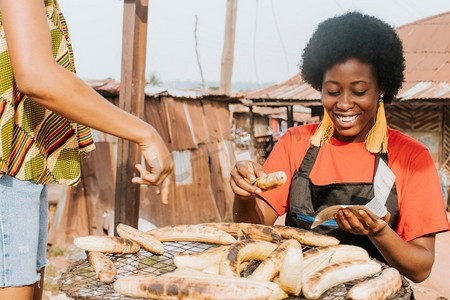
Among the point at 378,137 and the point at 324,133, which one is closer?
the point at 378,137

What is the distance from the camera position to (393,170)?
10.3ft

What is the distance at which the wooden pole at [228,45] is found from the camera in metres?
16.3

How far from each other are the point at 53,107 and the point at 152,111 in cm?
871

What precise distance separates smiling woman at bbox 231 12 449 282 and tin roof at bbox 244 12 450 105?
1138 centimetres

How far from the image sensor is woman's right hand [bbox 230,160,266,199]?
2.74 m

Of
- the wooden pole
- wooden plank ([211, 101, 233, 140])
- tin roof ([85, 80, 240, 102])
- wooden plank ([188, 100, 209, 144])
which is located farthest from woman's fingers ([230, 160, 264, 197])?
the wooden pole

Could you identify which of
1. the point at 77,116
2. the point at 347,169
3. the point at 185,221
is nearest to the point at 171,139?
the point at 185,221

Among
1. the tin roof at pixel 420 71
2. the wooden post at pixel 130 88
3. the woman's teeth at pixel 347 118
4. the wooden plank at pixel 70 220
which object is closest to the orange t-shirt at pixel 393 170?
the woman's teeth at pixel 347 118

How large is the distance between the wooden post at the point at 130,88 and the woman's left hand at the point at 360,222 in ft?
10.3

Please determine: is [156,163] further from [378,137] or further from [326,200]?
[378,137]

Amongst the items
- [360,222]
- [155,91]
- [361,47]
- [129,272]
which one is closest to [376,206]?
[360,222]

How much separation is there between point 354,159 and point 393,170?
34cm

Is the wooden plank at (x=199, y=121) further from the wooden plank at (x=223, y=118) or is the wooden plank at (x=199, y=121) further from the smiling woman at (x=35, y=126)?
the smiling woman at (x=35, y=126)

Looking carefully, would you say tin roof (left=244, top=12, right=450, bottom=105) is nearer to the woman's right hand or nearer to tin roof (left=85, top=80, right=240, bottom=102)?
tin roof (left=85, top=80, right=240, bottom=102)
